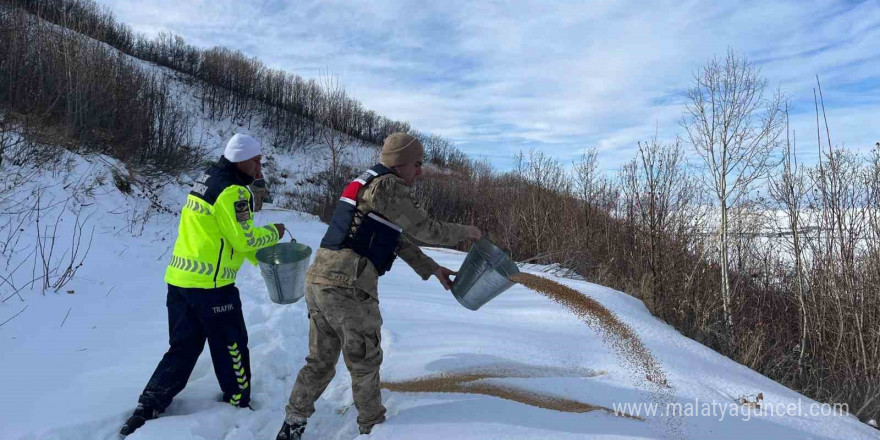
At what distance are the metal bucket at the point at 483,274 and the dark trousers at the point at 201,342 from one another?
1386 mm

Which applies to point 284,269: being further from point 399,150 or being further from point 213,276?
point 399,150

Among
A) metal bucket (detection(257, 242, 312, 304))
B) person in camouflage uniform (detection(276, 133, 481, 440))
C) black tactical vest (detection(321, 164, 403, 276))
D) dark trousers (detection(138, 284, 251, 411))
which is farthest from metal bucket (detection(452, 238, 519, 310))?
dark trousers (detection(138, 284, 251, 411))

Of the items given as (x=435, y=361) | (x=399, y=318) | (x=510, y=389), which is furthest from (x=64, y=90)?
(x=510, y=389)

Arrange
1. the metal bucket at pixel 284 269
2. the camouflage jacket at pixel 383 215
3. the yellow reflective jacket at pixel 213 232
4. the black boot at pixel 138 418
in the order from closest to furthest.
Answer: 1. the camouflage jacket at pixel 383 215
2. the black boot at pixel 138 418
3. the yellow reflective jacket at pixel 213 232
4. the metal bucket at pixel 284 269

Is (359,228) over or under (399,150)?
under

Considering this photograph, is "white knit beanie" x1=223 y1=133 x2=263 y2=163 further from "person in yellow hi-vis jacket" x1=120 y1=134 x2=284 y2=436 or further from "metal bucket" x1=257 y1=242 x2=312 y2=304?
"metal bucket" x1=257 y1=242 x2=312 y2=304

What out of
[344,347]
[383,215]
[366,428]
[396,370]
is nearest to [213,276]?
[344,347]

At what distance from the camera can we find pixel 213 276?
2.65 meters

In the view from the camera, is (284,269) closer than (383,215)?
No

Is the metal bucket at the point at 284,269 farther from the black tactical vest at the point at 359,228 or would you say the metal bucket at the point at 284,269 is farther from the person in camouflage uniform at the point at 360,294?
the black tactical vest at the point at 359,228

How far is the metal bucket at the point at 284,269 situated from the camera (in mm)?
2963

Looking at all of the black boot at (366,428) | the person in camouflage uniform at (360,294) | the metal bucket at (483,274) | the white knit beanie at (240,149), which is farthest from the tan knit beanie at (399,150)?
the black boot at (366,428)

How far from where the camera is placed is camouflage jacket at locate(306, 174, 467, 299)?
93.4 inches

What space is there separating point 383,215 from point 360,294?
44 centimetres
